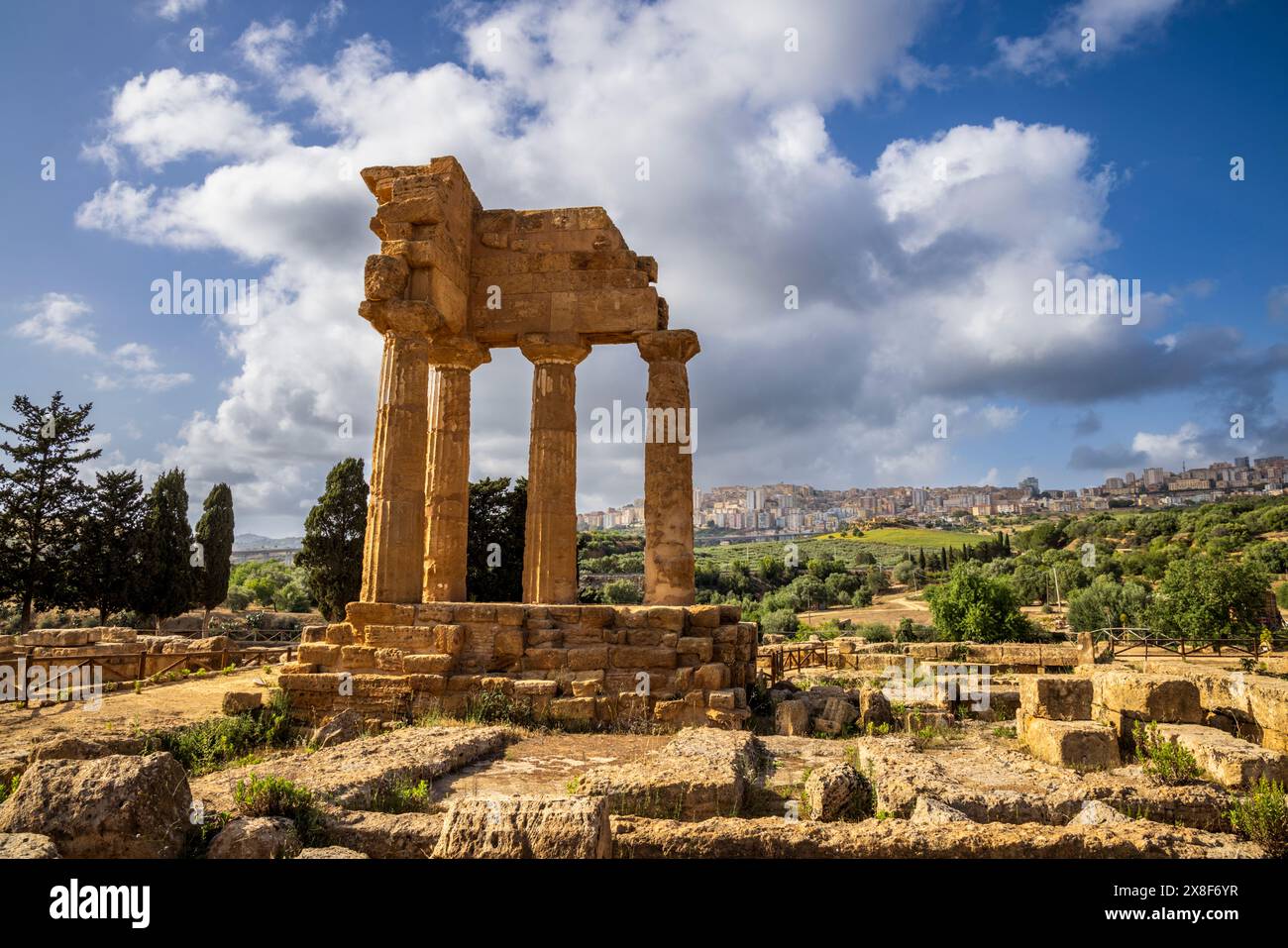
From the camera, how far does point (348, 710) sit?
36.4 feet

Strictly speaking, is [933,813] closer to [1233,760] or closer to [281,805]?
[1233,760]

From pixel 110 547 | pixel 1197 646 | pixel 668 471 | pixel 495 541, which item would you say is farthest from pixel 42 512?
pixel 1197 646

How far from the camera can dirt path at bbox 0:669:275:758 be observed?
1062 cm

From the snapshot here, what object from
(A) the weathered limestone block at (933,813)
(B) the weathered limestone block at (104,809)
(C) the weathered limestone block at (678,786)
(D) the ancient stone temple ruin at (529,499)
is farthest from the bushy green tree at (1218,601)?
(B) the weathered limestone block at (104,809)

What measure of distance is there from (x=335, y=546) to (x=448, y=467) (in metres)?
22.8

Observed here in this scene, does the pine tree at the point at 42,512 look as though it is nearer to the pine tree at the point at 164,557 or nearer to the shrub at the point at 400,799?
the pine tree at the point at 164,557

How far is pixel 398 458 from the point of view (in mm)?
13141

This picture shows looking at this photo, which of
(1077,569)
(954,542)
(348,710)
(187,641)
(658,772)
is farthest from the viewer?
(954,542)

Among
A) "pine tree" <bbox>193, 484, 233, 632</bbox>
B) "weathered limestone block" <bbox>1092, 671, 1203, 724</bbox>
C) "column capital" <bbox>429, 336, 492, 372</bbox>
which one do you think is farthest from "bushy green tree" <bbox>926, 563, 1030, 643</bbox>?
"pine tree" <bbox>193, 484, 233, 632</bbox>
